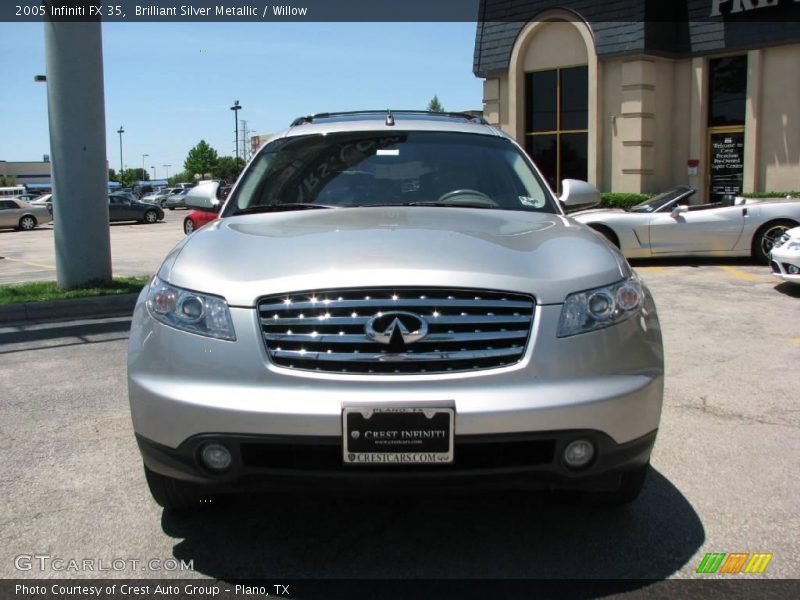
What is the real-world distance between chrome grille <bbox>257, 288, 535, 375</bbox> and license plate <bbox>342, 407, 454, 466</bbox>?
0.51 ft

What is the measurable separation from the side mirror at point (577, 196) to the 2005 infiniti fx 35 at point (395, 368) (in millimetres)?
1653

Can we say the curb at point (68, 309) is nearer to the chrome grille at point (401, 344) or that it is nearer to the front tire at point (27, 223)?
the chrome grille at point (401, 344)

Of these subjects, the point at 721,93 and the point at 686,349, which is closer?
the point at 686,349

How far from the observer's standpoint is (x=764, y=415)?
4688mm

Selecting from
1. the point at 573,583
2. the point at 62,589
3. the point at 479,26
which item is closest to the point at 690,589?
the point at 573,583

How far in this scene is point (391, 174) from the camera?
4.21m

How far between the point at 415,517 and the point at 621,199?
17.3 m

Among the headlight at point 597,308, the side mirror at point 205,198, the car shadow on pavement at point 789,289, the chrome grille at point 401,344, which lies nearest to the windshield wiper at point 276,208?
the side mirror at point 205,198

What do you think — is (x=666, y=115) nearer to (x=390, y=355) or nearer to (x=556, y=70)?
(x=556, y=70)

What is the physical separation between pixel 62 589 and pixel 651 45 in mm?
19172

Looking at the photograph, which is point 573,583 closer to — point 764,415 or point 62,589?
point 62,589

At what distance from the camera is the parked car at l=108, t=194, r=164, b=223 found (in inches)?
1337

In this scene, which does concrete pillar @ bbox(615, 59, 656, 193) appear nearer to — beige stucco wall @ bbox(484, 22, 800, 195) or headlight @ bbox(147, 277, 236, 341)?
beige stucco wall @ bbox(484, 22, 800, 195)

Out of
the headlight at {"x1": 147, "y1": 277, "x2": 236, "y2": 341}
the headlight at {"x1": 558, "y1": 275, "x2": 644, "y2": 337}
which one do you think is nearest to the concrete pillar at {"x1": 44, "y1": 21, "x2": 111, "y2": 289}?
the headlight at {"x1": 147, "y1": 277, "x2": 236, "y2": 341}
